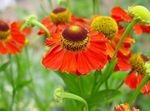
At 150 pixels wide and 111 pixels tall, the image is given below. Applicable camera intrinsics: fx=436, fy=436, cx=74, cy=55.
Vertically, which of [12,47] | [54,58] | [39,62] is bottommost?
[39,62]

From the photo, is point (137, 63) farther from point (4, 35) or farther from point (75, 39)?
point (4, 35)

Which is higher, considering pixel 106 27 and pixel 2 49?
pixel 106 27

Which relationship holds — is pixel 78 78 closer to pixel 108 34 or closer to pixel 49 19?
pixel 108 34

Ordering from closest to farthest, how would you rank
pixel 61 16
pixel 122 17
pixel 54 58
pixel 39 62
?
pixel 54 58 < pixel 122 17 < pixel 61 16 < pixel 39 62

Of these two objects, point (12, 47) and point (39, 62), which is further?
point (39, 62)

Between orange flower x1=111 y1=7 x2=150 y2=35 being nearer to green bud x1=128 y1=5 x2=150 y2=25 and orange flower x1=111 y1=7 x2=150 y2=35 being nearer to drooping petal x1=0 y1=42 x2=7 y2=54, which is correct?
green bud x1=128 y1=5 x2=150 y2=25

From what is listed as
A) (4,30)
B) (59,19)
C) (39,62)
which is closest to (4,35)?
(4,30)

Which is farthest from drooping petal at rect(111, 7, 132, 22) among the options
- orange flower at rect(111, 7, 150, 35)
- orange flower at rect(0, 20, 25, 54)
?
orange flower at rect(0, 20, 25, 54)

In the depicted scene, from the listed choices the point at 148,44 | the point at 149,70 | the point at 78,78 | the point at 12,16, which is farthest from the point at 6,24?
the point at 12,16
